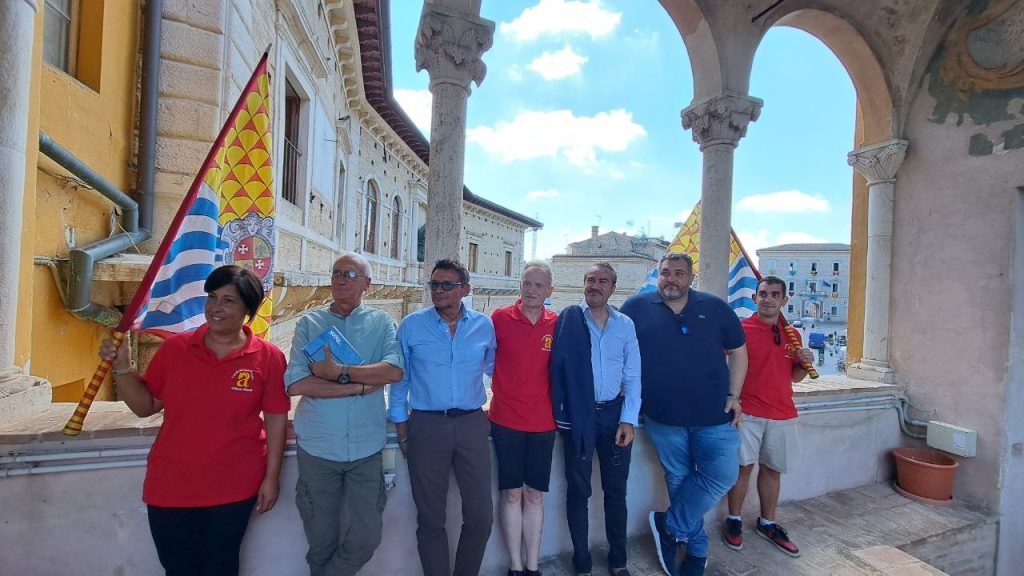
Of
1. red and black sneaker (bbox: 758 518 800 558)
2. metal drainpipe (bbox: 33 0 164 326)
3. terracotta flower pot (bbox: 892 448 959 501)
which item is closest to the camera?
red and black sneaker (bbox: 758 518 800 558)

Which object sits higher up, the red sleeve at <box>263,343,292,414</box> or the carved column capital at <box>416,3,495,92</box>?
the carved column capital at <box>416,3,495,92</box>

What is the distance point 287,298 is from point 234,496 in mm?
5393

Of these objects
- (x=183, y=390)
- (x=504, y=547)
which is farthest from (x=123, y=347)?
(x=504, y=547)

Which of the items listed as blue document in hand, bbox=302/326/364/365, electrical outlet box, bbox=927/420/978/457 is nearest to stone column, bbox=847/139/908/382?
electrical outlet box, bbox=927/420/978/457

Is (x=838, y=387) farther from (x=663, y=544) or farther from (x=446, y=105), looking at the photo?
(x=446, y=105)

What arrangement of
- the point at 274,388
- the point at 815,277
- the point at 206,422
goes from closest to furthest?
the point at 206,422 < the point at 274,388 < the point at 815,277

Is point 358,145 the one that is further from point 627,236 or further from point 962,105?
point 627,236

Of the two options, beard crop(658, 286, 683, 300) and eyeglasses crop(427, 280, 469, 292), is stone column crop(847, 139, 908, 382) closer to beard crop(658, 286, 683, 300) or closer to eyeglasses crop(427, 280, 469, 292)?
beard crop(658, 286, 683, 300)

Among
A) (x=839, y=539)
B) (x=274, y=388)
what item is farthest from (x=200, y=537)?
(x=839, y=539)

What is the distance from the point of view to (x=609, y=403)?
271cm

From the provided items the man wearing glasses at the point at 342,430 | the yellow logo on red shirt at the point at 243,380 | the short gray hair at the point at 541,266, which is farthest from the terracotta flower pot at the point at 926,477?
the yellow logo on red shirt at the point at 243,380

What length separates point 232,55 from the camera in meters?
4.77

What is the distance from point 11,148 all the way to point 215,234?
2.96ft

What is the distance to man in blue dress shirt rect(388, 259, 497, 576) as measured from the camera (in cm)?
235
